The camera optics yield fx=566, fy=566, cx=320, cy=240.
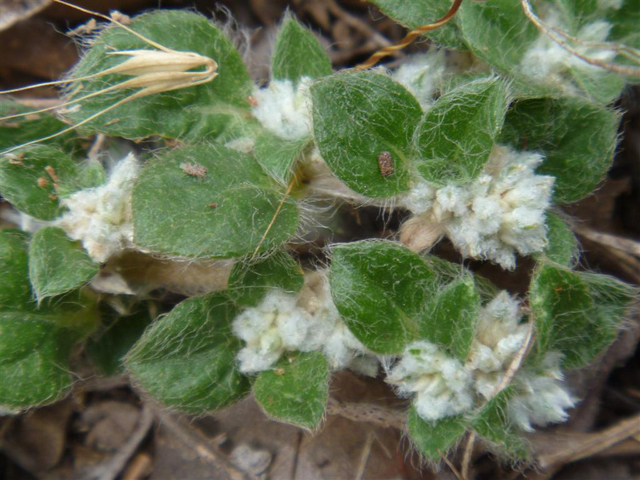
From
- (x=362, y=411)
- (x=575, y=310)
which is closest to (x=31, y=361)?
(x=362, y=411)

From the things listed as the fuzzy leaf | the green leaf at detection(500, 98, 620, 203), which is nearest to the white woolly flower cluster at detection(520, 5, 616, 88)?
the green leaf at detection(500, 98, 620, 203)

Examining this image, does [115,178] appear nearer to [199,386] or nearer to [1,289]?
[1,289]

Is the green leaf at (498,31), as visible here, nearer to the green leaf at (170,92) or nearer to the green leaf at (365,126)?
the green leaf at (365,126)

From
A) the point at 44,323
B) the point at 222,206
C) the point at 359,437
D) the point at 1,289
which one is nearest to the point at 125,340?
the point at 44,323

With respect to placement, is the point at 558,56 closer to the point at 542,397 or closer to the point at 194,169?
the point at 542,397

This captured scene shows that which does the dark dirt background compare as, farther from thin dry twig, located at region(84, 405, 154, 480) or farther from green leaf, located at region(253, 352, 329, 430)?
green leaf, located at region(253, 352, 329, 430)

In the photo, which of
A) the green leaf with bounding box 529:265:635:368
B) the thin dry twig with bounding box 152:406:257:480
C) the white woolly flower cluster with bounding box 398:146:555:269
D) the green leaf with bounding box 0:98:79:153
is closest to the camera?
the green leaf with bounding box 529:265:635:368

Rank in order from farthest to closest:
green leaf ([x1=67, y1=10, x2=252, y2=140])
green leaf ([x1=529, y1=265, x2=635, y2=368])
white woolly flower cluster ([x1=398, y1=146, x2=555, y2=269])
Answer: green leaf ([x1=67, y1=10, x2=252, y2=140]), white woolly flower cluster ([x1=398, y1=146, x2=555, y2=269]), green leaf ([x1=529, y1=265, x2=635, y2=368])
